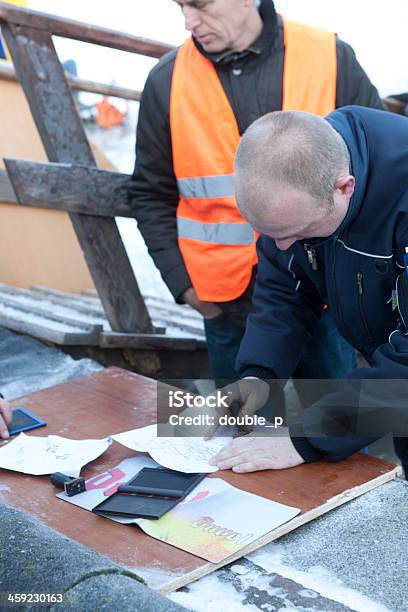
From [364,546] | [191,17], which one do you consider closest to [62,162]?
[191,17]

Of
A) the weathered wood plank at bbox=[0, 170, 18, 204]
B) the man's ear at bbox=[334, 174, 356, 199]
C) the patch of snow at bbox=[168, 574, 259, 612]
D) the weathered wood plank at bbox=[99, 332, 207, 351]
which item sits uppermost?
the man's ear at bbox=[334, 174, 356, 199]

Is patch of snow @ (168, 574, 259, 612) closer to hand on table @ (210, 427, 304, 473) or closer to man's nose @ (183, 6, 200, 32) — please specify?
hand on table @ (210, 427, 304, 473)

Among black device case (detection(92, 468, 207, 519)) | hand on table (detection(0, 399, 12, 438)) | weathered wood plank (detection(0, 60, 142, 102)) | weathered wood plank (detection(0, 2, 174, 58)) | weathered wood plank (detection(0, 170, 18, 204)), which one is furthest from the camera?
weathered wood plank (detection(0, 60, 142, 102))

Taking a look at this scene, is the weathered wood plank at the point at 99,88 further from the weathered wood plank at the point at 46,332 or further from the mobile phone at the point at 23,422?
the mobile phone at the point at 23,422

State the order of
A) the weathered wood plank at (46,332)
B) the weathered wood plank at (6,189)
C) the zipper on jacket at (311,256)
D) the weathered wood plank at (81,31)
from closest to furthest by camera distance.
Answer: the zipper on jacket at (311,256) → the weathered wood plank at (81,31) → the weathered wood plank at (6,189) → the weathered wood plank at (46,332)

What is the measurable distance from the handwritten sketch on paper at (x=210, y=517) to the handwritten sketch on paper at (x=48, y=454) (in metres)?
0.08

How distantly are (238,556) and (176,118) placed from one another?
1.58m

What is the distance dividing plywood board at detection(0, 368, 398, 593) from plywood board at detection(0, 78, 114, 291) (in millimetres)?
2253

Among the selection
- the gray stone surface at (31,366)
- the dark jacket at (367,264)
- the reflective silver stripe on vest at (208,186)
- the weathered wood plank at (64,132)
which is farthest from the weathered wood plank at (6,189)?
the dark jacket at (367,264)

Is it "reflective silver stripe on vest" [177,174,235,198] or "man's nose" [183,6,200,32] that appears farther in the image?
"reflective silver stripe on vest" [177,174,235,198]

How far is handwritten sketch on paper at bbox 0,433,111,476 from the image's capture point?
1.75 m

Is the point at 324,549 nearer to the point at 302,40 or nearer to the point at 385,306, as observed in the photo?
the point at 385,306

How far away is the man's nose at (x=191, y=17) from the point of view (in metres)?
2.42

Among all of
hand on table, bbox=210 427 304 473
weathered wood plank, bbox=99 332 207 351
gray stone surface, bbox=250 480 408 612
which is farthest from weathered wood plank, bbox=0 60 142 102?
gray stone surface, bbox=250 480 408 612
